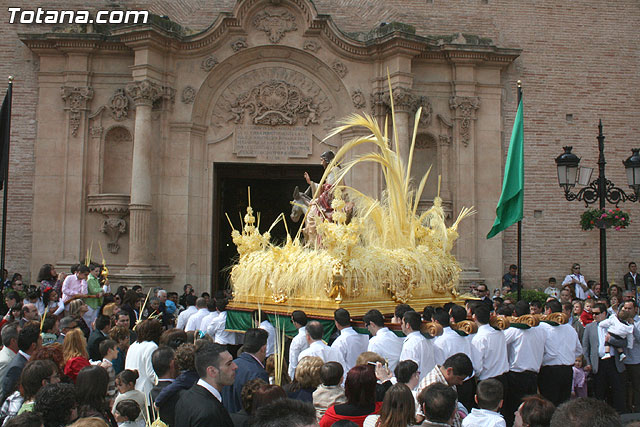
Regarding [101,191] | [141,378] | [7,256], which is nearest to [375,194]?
[101,191]

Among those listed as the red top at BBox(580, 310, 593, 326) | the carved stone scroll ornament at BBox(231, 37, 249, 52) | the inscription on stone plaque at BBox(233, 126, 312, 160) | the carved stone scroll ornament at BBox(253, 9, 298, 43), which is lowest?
the red top at BBox(580, 310, 593, 326)

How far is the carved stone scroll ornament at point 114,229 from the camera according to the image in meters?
17.8

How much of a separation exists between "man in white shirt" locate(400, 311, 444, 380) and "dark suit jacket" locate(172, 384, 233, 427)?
3048mm

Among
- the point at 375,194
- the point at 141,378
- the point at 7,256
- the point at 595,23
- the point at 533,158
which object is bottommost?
the point at 141,378

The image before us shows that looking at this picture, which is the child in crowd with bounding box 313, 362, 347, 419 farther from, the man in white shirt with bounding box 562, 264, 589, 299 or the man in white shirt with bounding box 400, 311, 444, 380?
the man in white shirt with bounding box 562, 264, 589, 299

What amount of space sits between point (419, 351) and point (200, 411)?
10.9 ft

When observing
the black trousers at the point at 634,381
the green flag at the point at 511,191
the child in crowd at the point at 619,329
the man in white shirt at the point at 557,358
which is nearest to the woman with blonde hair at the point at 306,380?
the man in white shirt at the point at 557,358

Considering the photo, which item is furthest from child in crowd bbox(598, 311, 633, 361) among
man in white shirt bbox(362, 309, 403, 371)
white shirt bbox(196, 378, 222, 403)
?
white shirt bbox(196, 378, 222, 403)

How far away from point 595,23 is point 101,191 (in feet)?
52.8

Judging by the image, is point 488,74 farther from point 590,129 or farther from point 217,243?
point 217,243

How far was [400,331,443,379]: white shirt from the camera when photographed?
6.87 meters

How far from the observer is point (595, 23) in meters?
20.2

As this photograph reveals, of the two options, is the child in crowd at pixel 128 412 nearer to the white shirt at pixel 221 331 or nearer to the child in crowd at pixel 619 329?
the white shirt at pixel 221 331

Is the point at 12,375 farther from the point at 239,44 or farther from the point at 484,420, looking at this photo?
the point at 239,44
